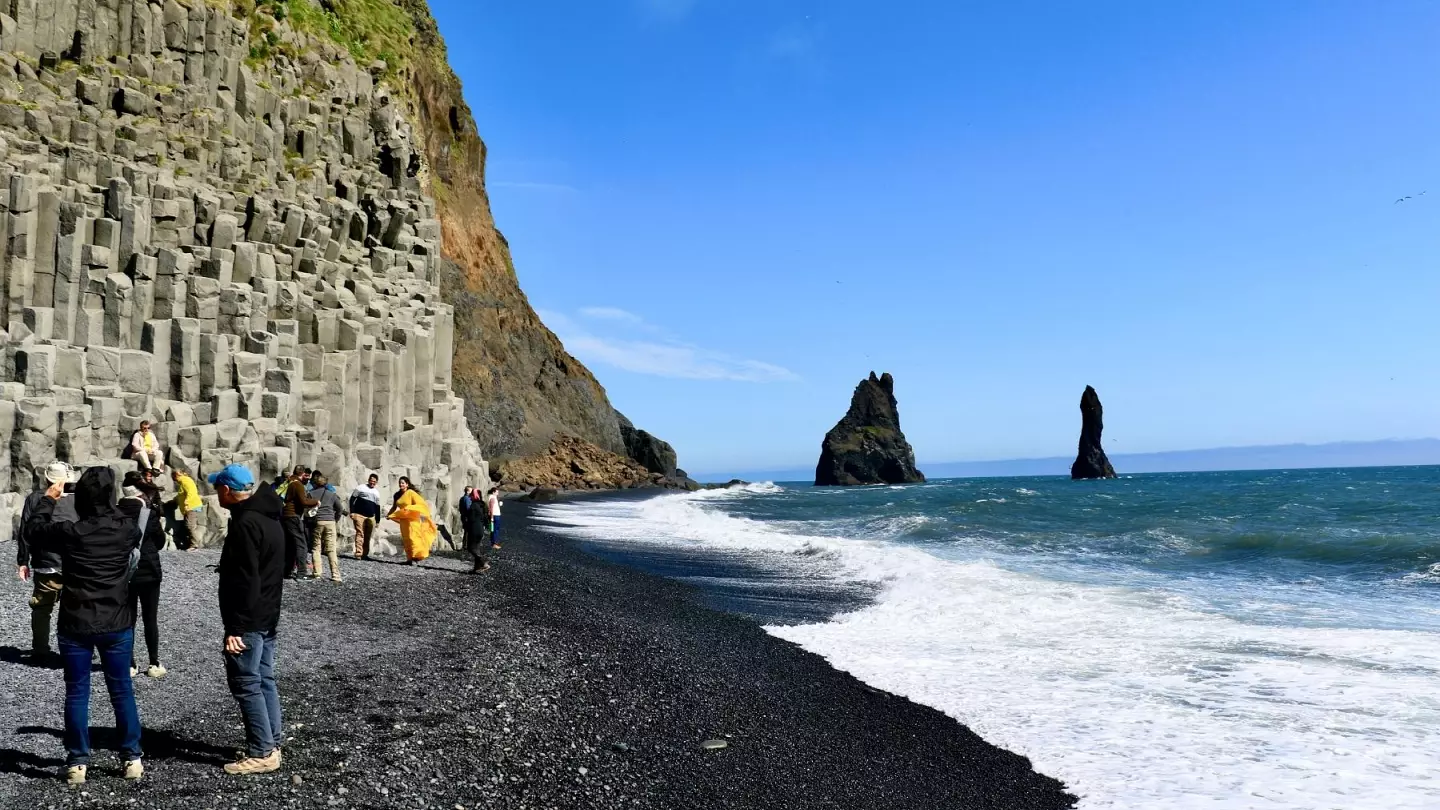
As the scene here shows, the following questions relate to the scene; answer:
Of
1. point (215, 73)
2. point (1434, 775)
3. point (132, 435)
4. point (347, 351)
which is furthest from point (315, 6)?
point (1434, 775)

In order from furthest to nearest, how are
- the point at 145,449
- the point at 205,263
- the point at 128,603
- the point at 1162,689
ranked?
the point at 205,263 < the point at 145,449 < the point at 1162,689 < the point at 128,603

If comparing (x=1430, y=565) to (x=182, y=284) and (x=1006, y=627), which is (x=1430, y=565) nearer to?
(x=1006, y=627)

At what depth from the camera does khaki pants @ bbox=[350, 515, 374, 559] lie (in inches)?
829

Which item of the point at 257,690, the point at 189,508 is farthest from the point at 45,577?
the point at 189,508

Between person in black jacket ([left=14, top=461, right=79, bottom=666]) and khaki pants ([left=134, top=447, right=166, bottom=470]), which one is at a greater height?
khaki pants ([left=134, top=447, right=166, bottom=470])

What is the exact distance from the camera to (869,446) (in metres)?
158

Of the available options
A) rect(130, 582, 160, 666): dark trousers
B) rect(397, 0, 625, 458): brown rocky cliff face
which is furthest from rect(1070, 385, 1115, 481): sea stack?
rect(130, 582, 160, 666): dark trousers

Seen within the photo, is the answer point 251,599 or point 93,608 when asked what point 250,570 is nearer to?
point 251,599

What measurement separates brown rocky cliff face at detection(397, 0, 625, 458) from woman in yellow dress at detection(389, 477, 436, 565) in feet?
205

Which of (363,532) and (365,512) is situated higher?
(365,512)

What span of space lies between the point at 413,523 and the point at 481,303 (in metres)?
72.0

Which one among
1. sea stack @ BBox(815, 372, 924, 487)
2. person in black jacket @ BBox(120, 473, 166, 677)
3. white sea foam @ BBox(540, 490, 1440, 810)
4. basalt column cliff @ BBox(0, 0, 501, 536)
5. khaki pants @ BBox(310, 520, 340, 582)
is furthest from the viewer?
sea stack @ BBox(815, 372, 924, 487)

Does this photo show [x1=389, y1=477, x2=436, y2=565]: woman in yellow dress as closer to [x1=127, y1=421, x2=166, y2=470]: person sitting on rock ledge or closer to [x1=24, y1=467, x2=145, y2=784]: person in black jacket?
[x1=127, y1=421, x2=166, y2=470]: person sitting on rock ledge

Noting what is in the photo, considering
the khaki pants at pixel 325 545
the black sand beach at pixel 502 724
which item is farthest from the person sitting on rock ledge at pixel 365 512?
the black sand beach at pixel 502 724
